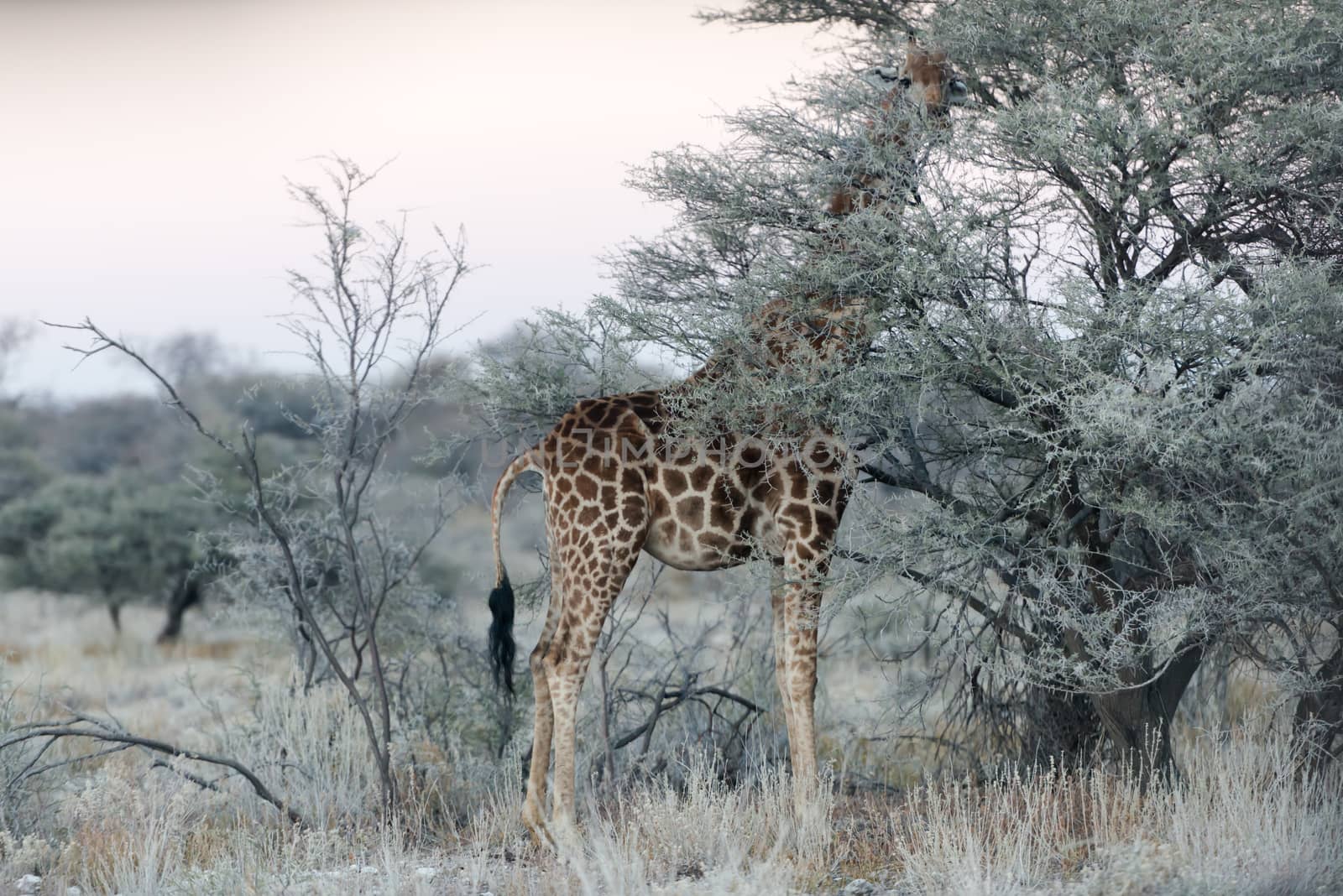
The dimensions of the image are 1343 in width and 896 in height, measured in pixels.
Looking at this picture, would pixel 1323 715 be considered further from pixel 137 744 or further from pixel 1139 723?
pixel 137 744

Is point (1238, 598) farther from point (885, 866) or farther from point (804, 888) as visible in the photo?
point (804, 888)

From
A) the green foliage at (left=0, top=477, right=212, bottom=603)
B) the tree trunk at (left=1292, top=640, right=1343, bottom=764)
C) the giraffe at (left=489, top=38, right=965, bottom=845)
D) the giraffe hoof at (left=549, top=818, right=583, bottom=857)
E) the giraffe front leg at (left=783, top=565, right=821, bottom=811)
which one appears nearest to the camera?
the giraffe hoof at (left=549, top=818, right=583, bottom=857)

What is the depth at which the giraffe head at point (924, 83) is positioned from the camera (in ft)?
20.2

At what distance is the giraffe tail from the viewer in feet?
20.1

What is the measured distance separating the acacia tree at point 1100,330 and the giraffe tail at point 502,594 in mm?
891

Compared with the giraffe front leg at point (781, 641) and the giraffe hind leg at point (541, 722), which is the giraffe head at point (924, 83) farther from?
the giraffe hind leg at point (541, 722)

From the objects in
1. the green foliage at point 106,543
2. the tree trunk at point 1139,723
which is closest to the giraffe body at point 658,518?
the tree trunk at point 1139,723

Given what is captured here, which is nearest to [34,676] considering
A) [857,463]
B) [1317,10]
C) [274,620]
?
[274,620]

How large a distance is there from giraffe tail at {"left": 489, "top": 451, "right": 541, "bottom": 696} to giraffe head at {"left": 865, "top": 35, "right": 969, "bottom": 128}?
2.45 metres

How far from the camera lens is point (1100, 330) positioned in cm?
538

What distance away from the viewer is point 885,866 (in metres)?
5.34

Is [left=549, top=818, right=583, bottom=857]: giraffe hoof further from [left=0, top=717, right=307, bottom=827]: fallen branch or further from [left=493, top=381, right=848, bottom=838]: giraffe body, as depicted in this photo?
[left=0, top=717, right=307, bottom=827]: fallen branch

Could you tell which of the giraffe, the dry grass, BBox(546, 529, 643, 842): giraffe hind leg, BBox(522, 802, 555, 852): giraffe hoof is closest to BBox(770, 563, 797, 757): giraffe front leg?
the giraffe

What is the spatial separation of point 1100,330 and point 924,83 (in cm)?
166
